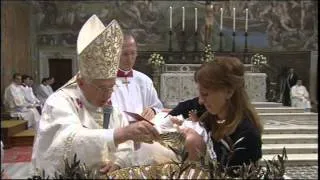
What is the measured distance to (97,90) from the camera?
80.6 inches

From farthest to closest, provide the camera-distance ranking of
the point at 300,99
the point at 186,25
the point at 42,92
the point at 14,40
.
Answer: the point at 186,25, the point at 300,99, the point at 14,40, the point at 42,92

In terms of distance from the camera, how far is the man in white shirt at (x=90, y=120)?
1783 mm

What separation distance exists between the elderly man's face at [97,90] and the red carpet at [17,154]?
6201 mm

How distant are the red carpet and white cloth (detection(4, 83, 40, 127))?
7.51 ft

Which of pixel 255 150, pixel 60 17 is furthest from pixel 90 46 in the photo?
pixel 60 17

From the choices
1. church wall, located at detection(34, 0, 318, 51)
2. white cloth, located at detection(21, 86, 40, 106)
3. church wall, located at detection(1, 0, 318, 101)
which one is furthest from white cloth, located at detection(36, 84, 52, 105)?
church wall, located at detection(34, 0, 318, 51)

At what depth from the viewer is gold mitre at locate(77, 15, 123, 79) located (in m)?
2.04

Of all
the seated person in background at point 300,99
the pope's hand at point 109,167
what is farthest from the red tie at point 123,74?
the seated person in background at point 300,99

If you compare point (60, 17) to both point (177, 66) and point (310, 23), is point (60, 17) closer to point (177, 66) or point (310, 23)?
point (177, 66)

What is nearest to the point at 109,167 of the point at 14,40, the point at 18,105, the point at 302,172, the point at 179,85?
the point at 302,172

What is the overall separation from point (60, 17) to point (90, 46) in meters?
15.9

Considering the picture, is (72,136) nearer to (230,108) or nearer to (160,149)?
(160,149)

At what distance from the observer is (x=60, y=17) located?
17.4 m

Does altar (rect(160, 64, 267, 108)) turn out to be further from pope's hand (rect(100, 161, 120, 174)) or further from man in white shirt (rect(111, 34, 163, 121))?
pope's hand (rect(100, 161, 120, 174))
